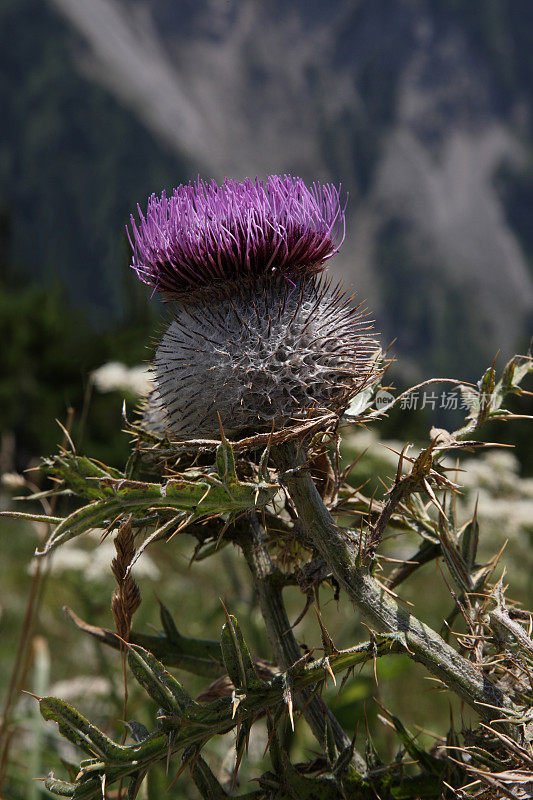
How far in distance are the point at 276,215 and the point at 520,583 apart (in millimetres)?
6124

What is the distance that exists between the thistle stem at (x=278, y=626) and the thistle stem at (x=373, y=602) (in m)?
0.17

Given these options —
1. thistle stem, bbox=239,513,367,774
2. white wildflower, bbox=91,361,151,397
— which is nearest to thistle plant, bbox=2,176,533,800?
thistle stem, bbox=239,513,367,774

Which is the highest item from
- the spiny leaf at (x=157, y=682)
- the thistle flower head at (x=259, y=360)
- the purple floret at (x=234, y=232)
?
the purple floret at (x=234, y=232)

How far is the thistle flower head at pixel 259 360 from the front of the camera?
6.05 ft

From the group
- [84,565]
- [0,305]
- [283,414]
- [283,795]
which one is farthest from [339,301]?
[0,305]

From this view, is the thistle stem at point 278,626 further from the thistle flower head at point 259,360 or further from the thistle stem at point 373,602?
the thistle flower head at point 259,360

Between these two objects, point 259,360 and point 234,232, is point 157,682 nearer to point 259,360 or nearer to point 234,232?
point 259,360

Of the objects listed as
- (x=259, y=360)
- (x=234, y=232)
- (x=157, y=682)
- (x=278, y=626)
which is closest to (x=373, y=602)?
(x=278, y=626)

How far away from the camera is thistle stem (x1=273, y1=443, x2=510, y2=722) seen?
158 cm

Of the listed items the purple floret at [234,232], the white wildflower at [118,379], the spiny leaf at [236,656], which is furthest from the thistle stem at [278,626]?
the white wildflower at [118,379]

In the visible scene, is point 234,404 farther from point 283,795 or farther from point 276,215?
point 283,795

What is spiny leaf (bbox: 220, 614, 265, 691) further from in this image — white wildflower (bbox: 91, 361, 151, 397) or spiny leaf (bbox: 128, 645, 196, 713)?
white wildflower (bbox: 91, 361, 151, 397)

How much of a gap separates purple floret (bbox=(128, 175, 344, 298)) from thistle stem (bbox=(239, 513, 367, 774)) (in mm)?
814

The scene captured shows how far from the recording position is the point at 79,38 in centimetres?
17200
